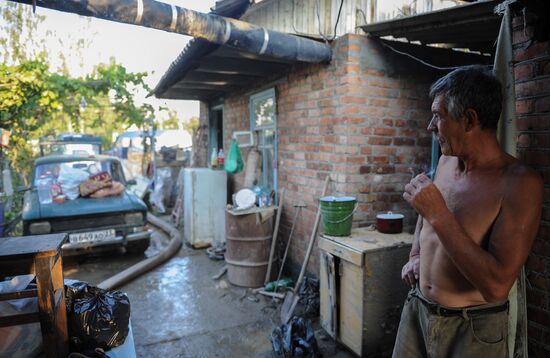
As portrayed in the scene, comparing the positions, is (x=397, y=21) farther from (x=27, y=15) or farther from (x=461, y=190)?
(x=27, y=15)

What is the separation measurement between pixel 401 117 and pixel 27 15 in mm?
14365

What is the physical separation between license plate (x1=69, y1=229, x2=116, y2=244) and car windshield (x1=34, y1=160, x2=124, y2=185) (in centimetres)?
142

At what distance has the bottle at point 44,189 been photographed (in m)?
5.59

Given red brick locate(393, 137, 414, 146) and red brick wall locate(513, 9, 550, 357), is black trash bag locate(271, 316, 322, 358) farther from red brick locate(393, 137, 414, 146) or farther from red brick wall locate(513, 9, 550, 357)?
red brick locate(393, 137, 414, 146)

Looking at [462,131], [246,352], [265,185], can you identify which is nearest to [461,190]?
[462,131]

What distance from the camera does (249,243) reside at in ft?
15.8

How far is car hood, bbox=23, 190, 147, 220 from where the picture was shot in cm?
509

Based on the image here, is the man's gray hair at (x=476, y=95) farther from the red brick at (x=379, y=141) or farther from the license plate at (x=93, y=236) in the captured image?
the license plate at (x=93, y=236)

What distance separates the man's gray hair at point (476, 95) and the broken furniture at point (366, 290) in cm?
167

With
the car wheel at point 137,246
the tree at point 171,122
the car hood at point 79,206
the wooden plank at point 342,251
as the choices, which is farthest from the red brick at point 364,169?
the tree at point 171,122

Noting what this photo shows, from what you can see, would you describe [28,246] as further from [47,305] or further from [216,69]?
[216,69]

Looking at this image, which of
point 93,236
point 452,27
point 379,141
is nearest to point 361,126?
point 379,141

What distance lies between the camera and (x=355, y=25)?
382 centimetres

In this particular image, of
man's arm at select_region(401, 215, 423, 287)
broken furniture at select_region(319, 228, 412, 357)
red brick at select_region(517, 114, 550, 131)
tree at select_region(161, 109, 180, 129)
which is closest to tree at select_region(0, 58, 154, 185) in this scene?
broken furniture at select_region(319, 228, 412, 357)
